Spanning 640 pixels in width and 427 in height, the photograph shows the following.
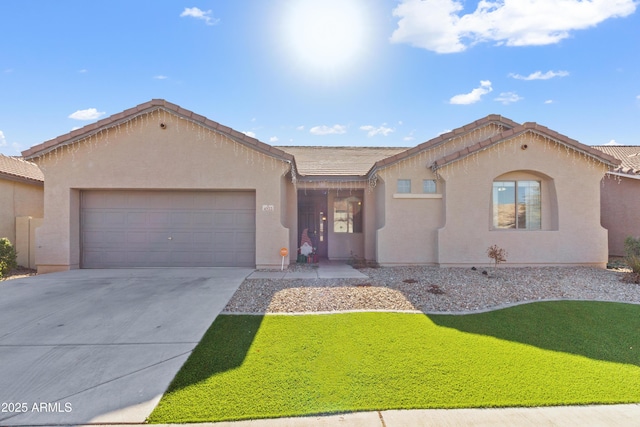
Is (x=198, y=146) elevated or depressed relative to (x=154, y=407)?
elevated

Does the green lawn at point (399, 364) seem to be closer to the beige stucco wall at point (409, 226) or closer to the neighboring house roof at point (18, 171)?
the beige stucco wall at point (409, 226)

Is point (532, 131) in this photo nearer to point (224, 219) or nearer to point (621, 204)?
point (621, 204)

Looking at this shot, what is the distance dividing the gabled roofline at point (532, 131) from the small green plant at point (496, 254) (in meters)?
3.16

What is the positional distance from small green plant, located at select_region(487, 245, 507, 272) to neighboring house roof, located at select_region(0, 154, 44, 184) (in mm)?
16832

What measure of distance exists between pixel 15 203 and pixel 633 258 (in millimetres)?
20461

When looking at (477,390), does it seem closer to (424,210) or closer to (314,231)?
(424,210)

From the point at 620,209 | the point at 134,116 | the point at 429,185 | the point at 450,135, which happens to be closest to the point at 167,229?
the point at 134,116

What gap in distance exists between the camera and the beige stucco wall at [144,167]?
10211 mm

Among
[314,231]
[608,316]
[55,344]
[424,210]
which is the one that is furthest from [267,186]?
[608,316]

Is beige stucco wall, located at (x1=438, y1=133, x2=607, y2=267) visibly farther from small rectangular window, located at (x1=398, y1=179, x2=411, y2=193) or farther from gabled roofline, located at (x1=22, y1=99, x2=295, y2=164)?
gabled roofline, located at (x1=22, y1=99, x2=295, y2=164)

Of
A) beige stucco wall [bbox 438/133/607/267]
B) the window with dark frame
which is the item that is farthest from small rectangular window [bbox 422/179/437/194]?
the window with dark frame

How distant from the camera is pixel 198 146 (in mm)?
10258

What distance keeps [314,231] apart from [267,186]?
4.41 meters

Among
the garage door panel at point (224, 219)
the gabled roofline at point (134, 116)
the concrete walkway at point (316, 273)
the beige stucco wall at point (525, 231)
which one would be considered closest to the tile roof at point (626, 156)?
the beige stucco wall at point (525, 231)
